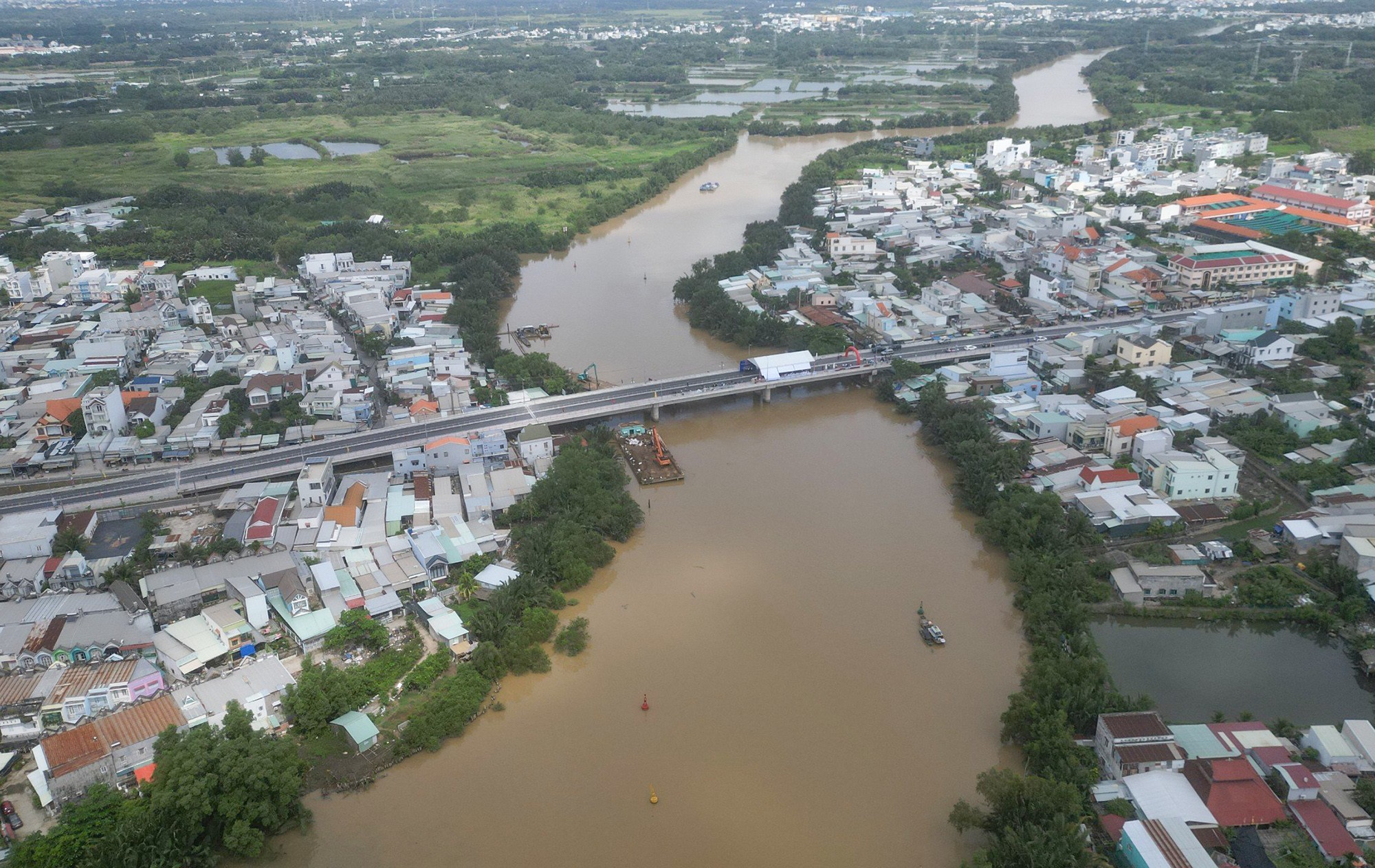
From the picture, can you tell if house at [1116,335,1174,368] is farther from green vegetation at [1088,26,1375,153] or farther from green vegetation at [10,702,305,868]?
green vegetation at [1088,26,1375,153]

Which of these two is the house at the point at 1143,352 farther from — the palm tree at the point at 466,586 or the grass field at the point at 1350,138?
the grass field at the point at 1350,138

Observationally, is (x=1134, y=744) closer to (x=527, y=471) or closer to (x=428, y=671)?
(x=428, y=671)

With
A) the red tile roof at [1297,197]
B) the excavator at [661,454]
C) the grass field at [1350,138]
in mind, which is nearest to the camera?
the excavator at [661,454]

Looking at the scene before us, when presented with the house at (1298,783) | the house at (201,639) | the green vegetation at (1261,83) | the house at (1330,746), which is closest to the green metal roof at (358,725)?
the house at (201,639)

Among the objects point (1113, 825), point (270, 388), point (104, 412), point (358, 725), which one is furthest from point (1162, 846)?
point (104, 412)

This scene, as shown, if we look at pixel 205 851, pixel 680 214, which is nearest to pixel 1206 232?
pixel 680 214

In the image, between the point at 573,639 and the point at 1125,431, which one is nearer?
the point at 573,639
